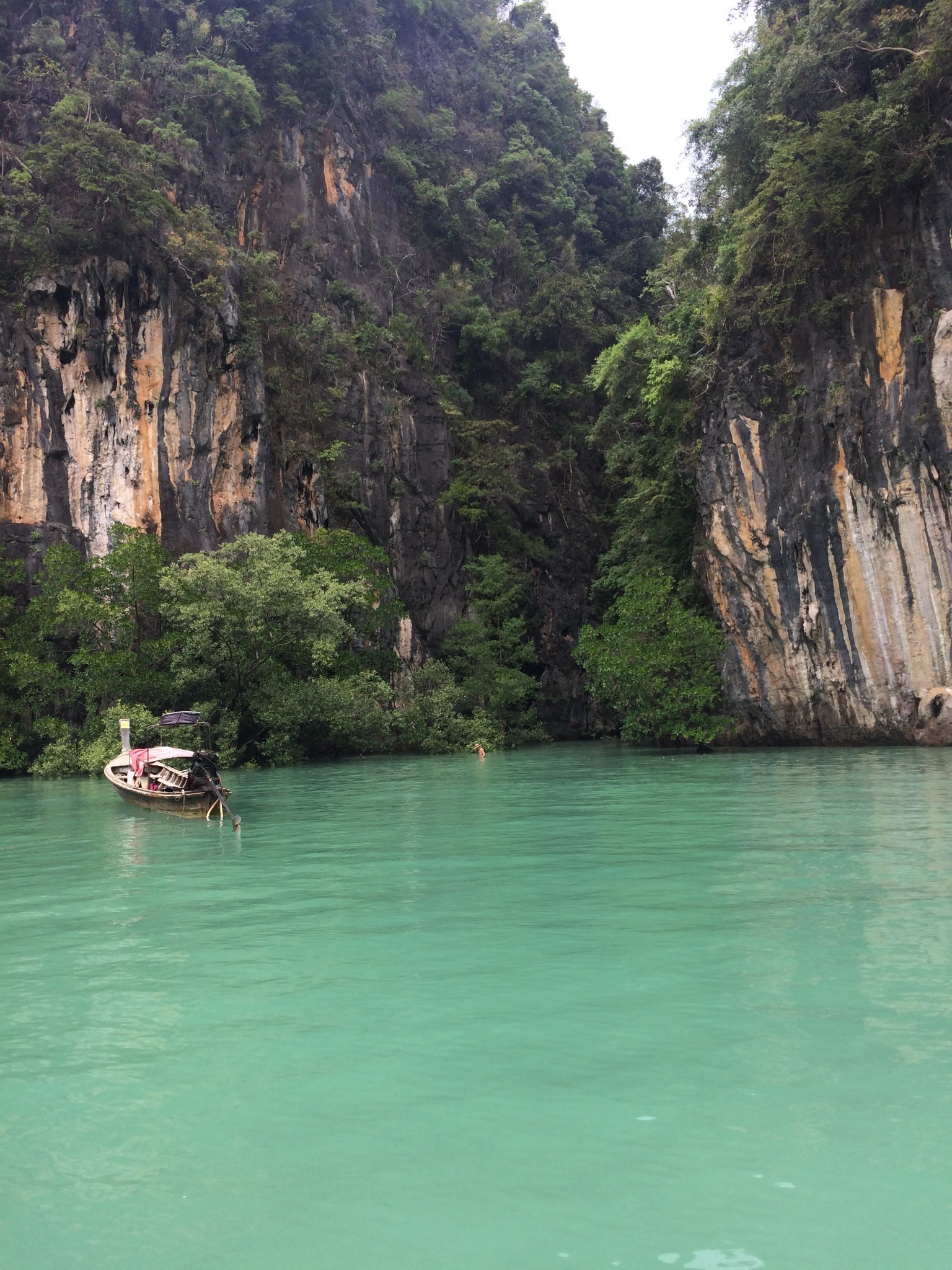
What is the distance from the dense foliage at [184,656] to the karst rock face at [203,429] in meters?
2.24

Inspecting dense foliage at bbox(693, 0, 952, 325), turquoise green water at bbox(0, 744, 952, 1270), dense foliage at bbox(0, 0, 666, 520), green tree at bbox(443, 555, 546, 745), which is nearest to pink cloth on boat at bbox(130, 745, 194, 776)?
turquoise green water at bbox(0, 744, 952, 1270)

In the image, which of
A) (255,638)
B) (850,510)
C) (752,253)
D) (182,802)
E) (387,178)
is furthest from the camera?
(387,178)

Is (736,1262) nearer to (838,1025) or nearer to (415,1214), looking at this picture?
(415,1214)

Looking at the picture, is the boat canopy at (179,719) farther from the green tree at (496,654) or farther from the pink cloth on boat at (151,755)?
the green tree at (496,654)

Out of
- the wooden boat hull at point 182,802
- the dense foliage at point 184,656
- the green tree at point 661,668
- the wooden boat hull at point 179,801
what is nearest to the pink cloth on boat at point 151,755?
the wooden boat hull at point 179,801

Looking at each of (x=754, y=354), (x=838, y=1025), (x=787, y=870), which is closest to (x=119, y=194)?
(x=754, y=354)

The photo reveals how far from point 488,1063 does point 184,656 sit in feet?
68.0

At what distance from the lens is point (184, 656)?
23.7m

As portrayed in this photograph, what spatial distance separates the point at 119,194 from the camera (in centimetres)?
2764

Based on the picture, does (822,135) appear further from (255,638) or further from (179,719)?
(179,719)

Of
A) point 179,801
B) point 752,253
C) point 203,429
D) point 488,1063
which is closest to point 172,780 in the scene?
point 179,801

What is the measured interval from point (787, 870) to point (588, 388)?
33.6 m

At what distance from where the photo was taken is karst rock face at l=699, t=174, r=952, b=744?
66.1 feet

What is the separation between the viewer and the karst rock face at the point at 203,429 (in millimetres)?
27359
